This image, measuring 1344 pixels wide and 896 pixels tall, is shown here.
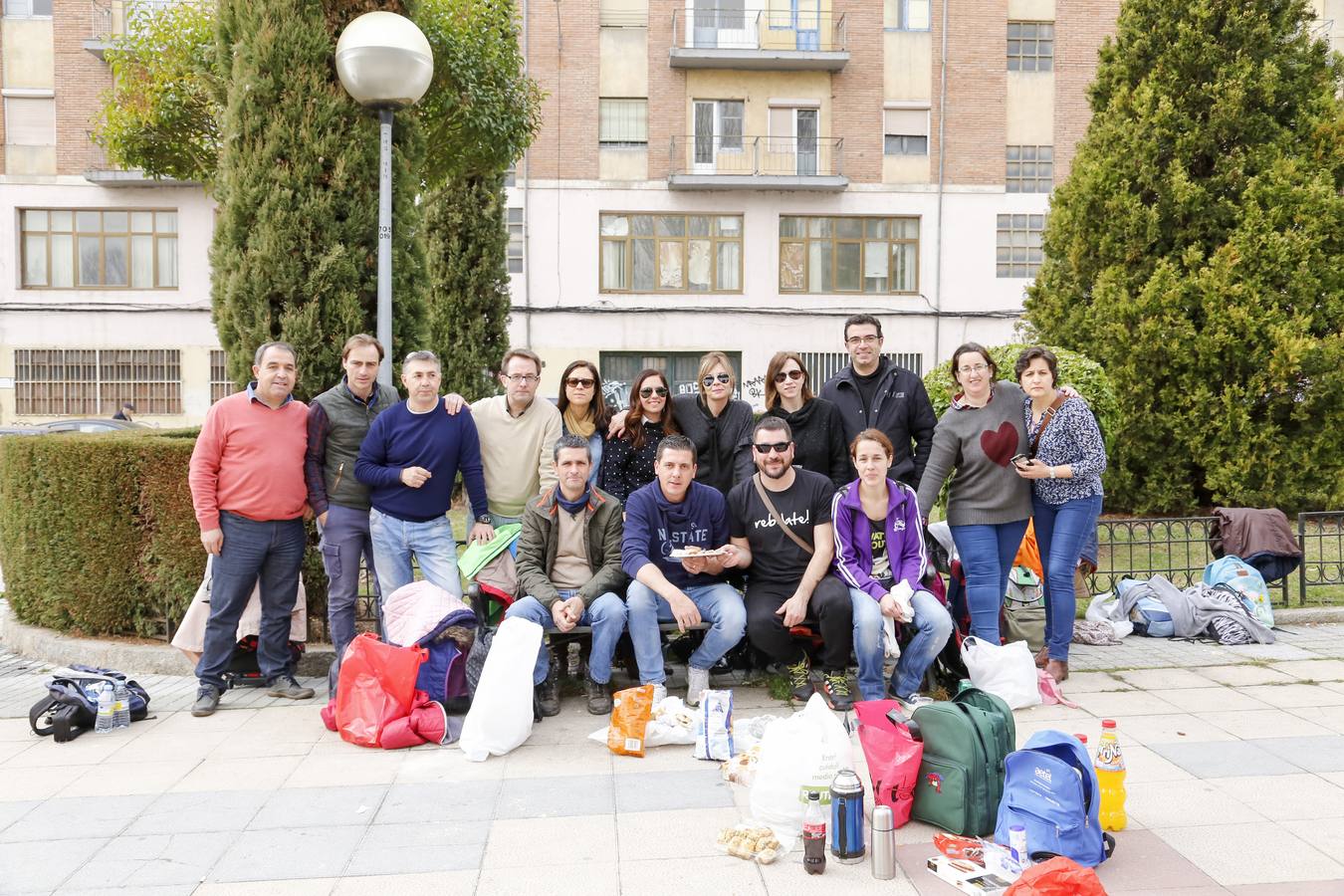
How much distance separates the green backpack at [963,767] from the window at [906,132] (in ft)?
78.0

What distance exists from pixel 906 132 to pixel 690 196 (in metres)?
6.08

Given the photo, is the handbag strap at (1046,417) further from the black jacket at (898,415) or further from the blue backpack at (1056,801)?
the blue backpack at (1056,801)

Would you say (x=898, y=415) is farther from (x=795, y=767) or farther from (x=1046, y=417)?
(x=795, y=767)

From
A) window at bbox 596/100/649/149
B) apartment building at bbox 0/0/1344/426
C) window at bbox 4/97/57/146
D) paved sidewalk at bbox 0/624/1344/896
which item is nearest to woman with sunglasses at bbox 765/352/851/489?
paved sidewalk at bbox 0/624/1344/896

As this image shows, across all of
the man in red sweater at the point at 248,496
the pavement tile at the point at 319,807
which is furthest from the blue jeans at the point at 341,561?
the pavement tile at the point at 319,807

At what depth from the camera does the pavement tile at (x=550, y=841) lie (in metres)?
3.67

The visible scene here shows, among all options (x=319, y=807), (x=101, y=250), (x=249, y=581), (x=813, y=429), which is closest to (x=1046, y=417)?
(x=813, y=429)

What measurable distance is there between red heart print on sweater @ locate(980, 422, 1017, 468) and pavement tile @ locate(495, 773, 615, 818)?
2.98m

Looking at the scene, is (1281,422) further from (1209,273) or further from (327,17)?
(327,17)

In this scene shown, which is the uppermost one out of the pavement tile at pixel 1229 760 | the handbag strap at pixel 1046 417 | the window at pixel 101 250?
the window at pixel 101 250

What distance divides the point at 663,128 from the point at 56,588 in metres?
20.9

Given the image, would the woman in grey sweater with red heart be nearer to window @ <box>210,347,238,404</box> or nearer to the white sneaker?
the white sneaker

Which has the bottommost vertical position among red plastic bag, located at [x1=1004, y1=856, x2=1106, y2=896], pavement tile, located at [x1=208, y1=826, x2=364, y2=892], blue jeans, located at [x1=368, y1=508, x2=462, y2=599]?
pavement tile, located at [x1=208, y1=826, x2=364, y2=892]

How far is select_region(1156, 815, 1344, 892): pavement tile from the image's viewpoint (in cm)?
346
